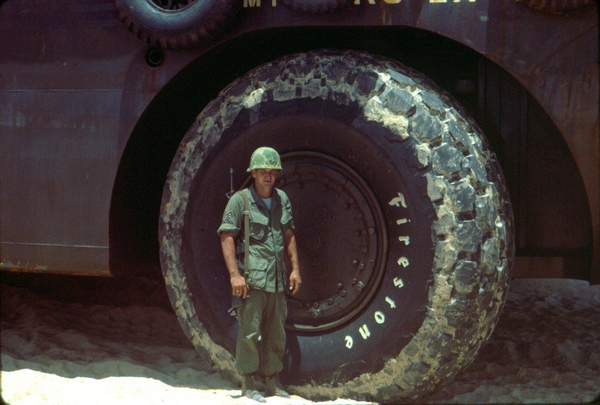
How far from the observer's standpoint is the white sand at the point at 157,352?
153 inches

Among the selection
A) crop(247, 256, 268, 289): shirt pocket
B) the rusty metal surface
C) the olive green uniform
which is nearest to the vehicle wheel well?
the rusty metal surface

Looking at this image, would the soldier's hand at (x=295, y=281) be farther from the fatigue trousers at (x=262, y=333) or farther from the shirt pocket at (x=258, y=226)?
the shirt pocket at (x=258, y=226)

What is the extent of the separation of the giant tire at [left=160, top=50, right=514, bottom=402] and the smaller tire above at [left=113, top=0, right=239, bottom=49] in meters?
0.34

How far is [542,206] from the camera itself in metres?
3.88

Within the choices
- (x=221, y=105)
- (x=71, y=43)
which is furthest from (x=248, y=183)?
(x=71, y=43)

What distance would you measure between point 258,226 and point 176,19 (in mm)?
1098

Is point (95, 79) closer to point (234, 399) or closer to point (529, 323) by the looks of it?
point (234, 399)

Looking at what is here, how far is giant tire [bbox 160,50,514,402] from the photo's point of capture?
3.48 meters

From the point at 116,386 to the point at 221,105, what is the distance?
5.11 ft

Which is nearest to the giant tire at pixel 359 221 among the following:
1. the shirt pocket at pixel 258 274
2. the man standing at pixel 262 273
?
the man standing at pixel 262 273

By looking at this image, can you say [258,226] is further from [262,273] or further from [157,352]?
[157,352]

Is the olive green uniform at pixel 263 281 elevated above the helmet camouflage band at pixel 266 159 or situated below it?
below

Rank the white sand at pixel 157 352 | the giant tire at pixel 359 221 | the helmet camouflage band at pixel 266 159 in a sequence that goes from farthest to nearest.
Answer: the white sand at pixel 157 352 < the helmet camouflage band at pixel 266 159 < the giant tire at pixel 359 221

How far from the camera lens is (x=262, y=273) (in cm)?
370
